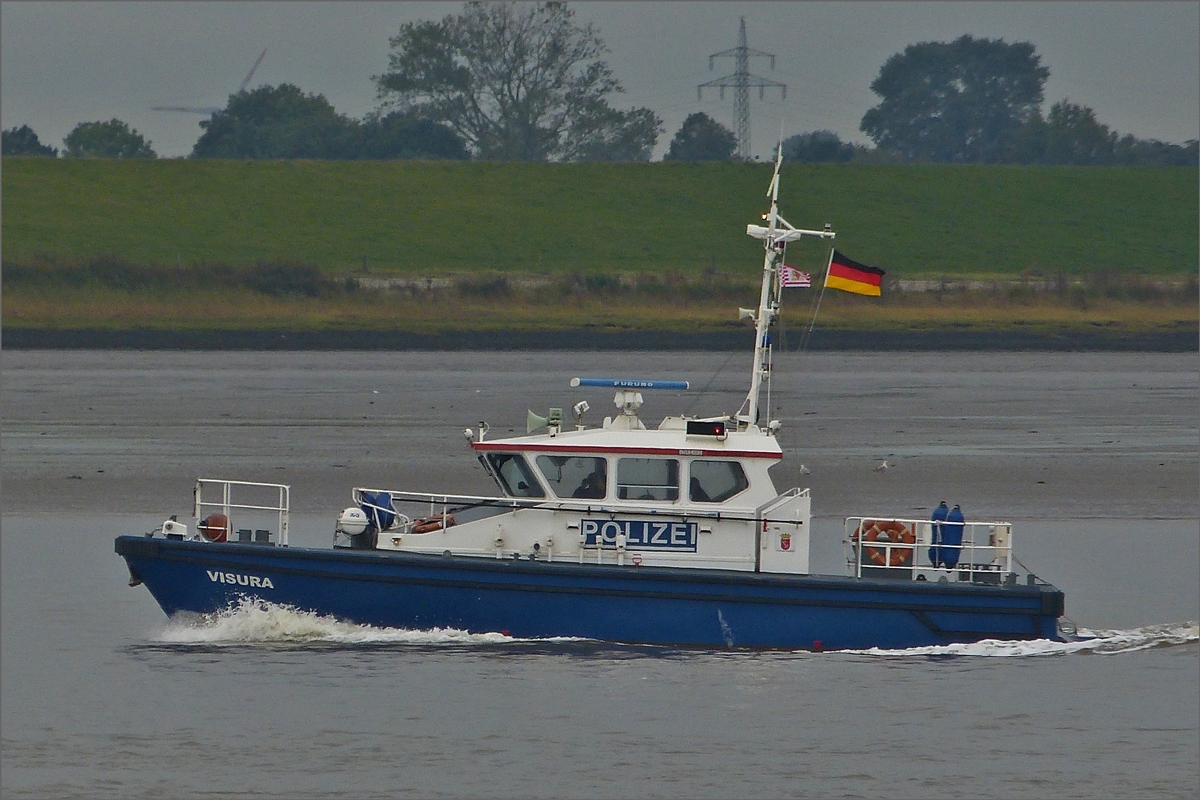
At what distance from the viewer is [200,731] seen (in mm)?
13273

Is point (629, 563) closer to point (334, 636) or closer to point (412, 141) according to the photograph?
point (334, 636)

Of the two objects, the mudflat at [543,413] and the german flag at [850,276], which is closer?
the german flag at [850,276]

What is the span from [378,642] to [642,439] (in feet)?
9.90

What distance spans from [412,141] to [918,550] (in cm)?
7566

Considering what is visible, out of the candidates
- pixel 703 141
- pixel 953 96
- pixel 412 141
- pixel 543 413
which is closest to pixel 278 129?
pixel 412 141

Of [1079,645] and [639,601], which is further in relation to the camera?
[1079,645]

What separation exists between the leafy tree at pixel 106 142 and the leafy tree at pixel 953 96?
43967mm

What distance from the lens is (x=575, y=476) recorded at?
623 inches

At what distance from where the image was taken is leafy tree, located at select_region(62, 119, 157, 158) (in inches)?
3583

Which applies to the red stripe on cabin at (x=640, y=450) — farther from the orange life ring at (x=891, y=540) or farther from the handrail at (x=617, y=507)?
the orange life ring at (x=891, y=540)

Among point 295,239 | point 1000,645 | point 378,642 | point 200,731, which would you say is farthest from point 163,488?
point 295,239

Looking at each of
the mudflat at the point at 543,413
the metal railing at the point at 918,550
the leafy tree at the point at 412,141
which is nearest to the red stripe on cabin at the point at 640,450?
the metal railing at the point at 918,550

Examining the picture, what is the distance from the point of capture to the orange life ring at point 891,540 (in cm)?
1617

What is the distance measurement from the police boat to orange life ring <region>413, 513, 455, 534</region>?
0.02 meters
